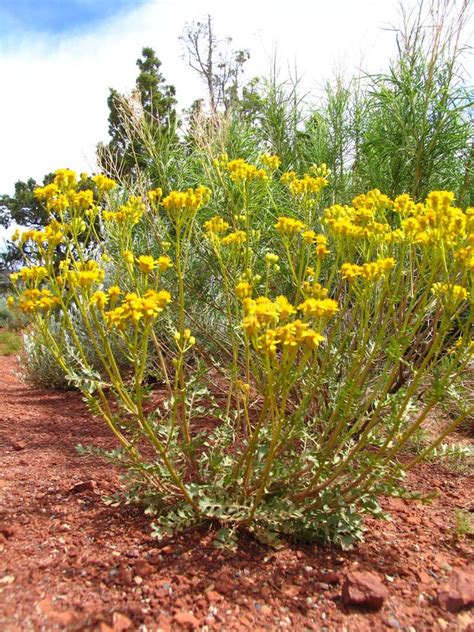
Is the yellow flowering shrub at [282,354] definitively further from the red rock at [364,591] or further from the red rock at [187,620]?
the red rock at [187,620]

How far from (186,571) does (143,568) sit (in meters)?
0.15

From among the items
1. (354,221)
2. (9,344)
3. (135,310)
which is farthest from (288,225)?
(9,344)

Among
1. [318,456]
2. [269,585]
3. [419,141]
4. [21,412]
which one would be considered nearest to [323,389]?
[318,456]

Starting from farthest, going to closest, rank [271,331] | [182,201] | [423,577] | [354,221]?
[354,221]
[182,201]
[423,577]
[271,331]

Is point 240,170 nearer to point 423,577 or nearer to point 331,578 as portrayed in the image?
point 331,578

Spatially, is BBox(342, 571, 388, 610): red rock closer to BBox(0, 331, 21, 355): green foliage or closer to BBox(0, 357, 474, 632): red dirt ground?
BBox(0, 357, 474, 632): red dirt ground

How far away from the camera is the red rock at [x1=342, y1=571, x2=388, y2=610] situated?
171 cm

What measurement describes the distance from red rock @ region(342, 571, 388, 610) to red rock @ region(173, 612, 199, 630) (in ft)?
1.59

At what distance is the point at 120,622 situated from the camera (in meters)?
1.58

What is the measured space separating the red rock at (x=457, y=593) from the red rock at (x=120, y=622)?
1.00 metres

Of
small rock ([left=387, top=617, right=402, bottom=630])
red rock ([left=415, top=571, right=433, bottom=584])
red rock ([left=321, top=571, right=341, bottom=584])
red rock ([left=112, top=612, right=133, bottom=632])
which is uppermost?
red rock ([left=112, top=612, right=133, bottom=632])

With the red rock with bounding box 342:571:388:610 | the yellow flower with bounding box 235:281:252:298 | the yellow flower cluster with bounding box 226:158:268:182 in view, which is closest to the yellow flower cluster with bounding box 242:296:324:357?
the yellow flower with bounding box 235:281:252:298

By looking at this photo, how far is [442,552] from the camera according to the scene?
212 centimetres

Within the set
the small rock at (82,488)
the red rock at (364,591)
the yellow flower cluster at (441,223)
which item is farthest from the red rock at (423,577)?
the small rock at (82,488)
